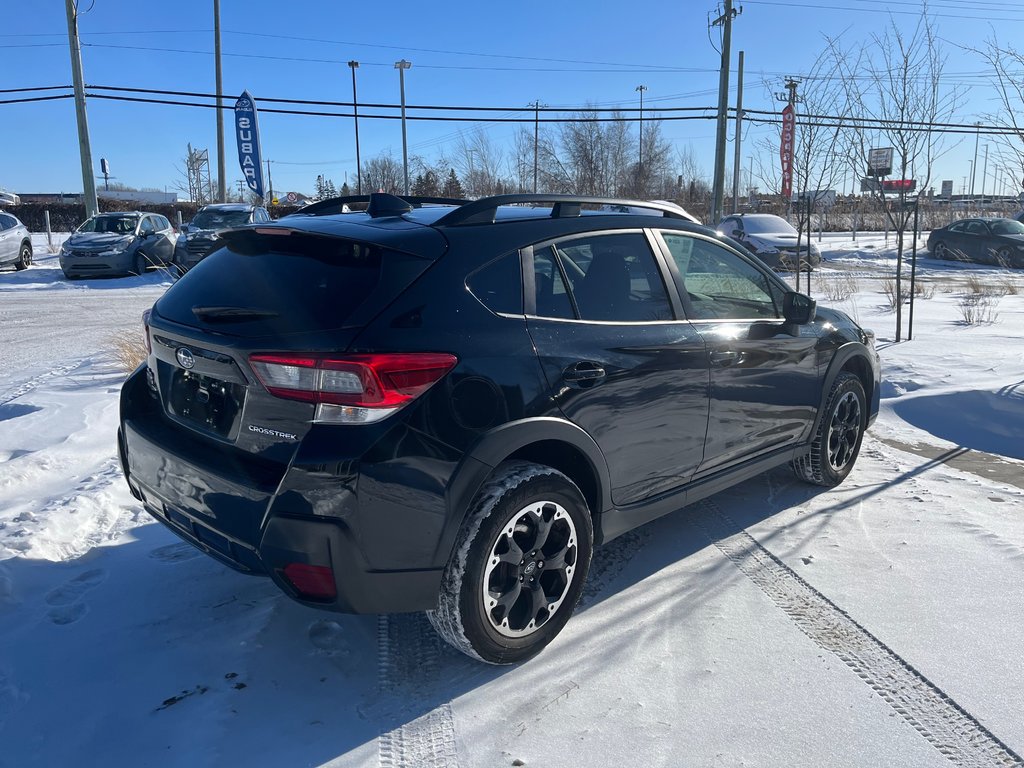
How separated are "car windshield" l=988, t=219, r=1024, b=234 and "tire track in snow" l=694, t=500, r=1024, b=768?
25.5 meters

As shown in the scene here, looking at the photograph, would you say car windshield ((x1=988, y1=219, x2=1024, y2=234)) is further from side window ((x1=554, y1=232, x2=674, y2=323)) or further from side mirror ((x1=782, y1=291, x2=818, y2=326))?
side window ((x1=554, y1=232, x2=674, y2=323))

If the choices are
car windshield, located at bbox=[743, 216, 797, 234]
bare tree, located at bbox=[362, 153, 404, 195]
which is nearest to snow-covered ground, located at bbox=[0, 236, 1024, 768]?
car windshield, located at bbox=[743, 216, 797, 234]

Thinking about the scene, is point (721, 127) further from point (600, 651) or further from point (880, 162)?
point (600, 651)

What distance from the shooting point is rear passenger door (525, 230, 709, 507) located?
3.05m

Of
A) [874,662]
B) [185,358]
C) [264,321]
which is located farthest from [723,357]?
[185,358]

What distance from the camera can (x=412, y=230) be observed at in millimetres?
2912

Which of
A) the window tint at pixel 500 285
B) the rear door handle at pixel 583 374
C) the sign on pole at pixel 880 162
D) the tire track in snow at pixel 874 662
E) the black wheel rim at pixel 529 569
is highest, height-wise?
the sign on pole at pixel 880 162

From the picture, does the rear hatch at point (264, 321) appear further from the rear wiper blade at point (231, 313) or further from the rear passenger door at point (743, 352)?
the rear passenger door at point (743, 352)

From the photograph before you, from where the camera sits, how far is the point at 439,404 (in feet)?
8.48

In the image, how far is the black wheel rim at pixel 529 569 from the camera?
2.86 metres

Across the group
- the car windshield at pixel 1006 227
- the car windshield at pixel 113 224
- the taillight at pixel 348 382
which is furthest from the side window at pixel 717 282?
the car windshield at pixel 1006 227

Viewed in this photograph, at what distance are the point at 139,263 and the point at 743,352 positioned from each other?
1816cm

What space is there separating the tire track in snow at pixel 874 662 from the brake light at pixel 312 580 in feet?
6.52

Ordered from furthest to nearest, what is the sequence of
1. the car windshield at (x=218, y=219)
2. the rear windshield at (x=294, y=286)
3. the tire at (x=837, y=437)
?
1. the car windshield at (x=218, y=219)
2. the tire at (x=837, y=437)
3. the rear windshield at (x=294, y=286)
